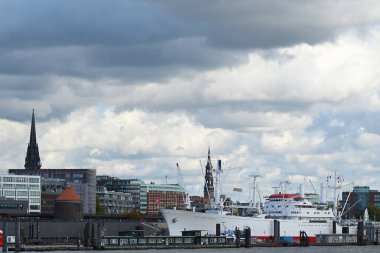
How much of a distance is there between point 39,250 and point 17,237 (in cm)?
402

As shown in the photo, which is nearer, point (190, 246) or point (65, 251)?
point (65, 251)

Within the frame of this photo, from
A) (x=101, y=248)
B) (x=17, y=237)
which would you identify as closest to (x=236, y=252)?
(x=101, y=248)

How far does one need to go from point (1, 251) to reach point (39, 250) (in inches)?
306

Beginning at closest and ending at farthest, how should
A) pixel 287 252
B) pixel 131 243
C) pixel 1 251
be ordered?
1. pixel 1 251
2. pixel 287 252
3. pixel 131 243

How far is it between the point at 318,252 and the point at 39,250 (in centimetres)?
4680

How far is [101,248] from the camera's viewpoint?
183125mm

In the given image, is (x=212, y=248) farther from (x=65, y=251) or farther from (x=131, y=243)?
(x=65, y=251)

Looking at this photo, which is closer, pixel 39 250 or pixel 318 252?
pixel 39 250

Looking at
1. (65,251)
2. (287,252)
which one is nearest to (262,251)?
(287,252)

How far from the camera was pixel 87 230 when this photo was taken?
191875 mm

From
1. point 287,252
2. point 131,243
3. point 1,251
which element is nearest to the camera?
point 1,251

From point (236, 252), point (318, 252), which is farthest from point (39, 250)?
point (318, 252)

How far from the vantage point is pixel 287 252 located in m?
183

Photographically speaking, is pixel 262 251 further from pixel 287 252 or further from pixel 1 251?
pixel 1 251
